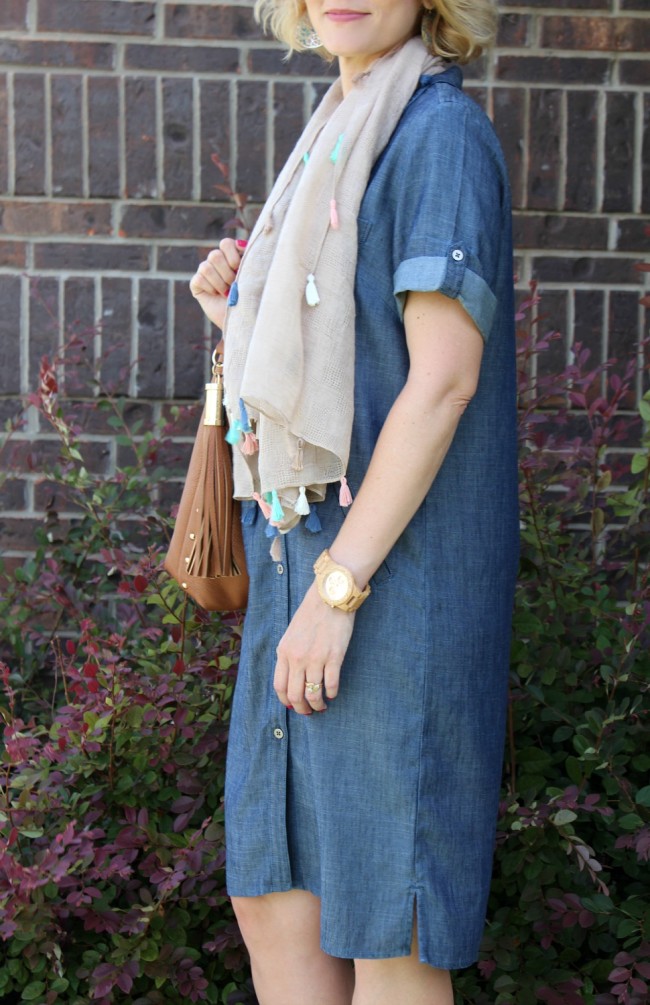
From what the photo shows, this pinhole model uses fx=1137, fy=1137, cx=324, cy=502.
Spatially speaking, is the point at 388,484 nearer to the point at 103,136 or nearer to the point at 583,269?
the point at 583,269

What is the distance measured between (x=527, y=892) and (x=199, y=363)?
1595 millimetres

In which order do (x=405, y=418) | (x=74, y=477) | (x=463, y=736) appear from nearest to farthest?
(x=405, y=418) < (x=463, y=736) < (x=74, y=477)

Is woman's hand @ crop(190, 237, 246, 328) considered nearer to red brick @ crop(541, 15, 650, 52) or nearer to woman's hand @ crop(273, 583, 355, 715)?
woman's hand @ crop(273, 583, 355, 715)

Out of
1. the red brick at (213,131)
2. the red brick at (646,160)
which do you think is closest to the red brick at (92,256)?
the red brick at (213,131)

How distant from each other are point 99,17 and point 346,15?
5.13 feet

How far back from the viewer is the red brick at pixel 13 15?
9.87ft

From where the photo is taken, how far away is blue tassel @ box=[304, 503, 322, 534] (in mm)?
1653

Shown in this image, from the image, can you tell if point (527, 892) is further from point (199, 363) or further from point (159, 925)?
point (199, 363)

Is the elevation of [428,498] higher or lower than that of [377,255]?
lower

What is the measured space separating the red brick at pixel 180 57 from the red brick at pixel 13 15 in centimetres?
29

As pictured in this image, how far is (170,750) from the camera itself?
2469 mm

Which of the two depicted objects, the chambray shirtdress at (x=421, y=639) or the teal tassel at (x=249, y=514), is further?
the teal tassel at (x=249, y=514)

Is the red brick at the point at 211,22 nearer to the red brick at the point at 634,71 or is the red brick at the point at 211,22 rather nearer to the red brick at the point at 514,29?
the red brick at the point at 514,29

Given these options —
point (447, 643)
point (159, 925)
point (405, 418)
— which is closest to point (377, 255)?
point (405, 418)
